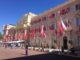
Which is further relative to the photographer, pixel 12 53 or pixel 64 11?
pixel 64 11

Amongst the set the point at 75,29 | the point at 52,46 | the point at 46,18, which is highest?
the point at 46,18

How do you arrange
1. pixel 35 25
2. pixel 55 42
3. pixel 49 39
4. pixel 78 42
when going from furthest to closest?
pixel 35 25 < pixel 49 39 < pixel 55 42 < pixel 78 42

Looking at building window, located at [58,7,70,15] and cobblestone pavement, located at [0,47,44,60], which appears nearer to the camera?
cobblestone pavement, located at [0,47,44,60]

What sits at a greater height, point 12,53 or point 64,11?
point 64,11

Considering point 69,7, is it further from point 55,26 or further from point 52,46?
point 52,46

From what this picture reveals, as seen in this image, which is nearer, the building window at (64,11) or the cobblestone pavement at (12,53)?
the cobblestone pavement at (12,53)

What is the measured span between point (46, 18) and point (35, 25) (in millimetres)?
9249

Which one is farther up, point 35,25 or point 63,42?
point 35,25

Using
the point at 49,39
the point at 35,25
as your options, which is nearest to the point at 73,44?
the point at 49,39

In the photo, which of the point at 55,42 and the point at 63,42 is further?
the point at 55,42

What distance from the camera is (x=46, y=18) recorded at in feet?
201

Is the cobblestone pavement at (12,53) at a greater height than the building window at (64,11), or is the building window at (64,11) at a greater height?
the building window at (64,11)

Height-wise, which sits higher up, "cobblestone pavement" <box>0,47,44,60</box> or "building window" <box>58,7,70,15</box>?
"building window" <box>58,7,70,15</box>

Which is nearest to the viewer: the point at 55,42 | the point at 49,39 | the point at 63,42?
the point at 63,42
